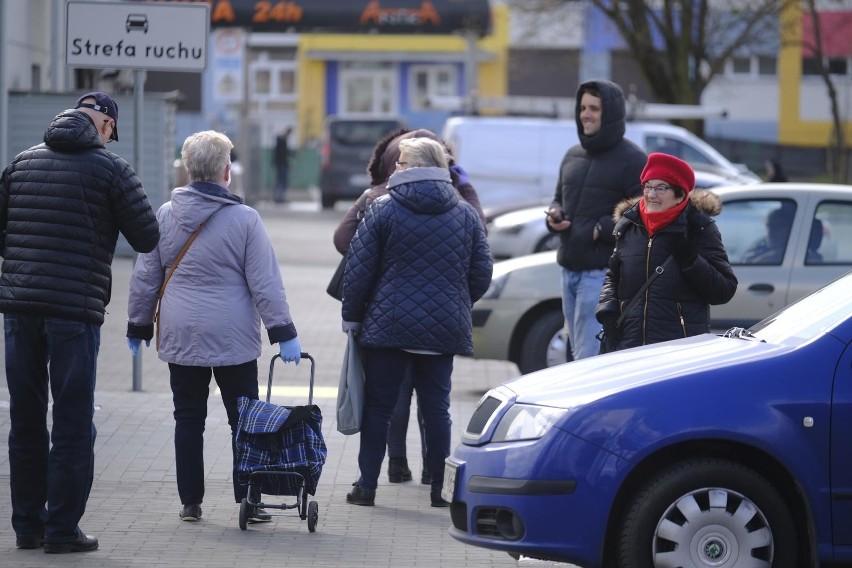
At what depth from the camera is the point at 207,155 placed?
688 centimetres

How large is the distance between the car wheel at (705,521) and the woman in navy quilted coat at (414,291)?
2001 mm

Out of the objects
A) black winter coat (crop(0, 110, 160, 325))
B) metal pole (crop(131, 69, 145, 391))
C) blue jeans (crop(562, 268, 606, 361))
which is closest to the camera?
black winter coat (crop(0, 110, 160, 325))

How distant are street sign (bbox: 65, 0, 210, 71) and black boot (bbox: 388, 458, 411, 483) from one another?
353 cm

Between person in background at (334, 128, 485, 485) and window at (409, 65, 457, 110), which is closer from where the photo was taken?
person in background at (334, 128, 485, 485)

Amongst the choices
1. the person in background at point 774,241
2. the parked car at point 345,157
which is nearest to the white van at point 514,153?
the parked car at point 345,157

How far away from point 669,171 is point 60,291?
263 centimetres

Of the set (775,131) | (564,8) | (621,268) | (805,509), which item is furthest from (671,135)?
(775,131)

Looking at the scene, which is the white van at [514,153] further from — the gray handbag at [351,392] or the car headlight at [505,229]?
the gray handbag at [351,392]

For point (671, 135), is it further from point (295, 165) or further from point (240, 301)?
point (295, 165)

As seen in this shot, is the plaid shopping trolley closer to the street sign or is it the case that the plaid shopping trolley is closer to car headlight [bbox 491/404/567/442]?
car headlight [bbox 491/404/567/442]

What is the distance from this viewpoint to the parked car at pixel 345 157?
35469 millimetres

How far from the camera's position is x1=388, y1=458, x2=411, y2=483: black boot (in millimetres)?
8062

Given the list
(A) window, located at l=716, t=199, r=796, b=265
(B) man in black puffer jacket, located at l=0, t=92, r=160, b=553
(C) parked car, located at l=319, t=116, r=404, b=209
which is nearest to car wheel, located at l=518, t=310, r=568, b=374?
(A) window, located at l=716, t=199, r=796, b=265

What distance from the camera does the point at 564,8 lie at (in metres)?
37.9
